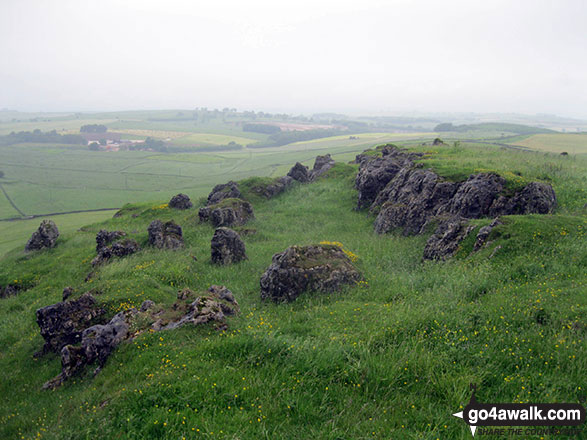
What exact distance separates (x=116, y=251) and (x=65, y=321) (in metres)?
12.5

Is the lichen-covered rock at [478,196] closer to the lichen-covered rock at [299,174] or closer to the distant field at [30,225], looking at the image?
the lichen-covered rock at [299,174]

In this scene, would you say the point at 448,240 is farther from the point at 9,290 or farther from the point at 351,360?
the point at 9,290

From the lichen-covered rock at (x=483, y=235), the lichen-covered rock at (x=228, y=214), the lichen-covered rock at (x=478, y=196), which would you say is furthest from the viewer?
the lichen-covered rock at (x=228, y=214)

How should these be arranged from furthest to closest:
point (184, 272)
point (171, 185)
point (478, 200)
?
point (171, 185), point (478, 200), point (184, 272)

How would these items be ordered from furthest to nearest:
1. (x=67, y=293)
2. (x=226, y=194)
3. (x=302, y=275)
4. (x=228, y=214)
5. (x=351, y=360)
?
(x=226, y=194) < (x=228, y=214) < (x=67, y=293) < (x=302, y=275) < (x=351, y=360)

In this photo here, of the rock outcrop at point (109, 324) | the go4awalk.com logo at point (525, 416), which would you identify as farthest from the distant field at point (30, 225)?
the go4awalk.com logo at point (525, 416)

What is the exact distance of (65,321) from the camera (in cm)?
1316

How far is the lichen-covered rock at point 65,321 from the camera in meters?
13.0

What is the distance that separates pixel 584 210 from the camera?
2184 centimetres

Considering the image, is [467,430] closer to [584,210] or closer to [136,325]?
[136,325]

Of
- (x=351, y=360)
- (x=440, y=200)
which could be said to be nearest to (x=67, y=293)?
(x=351, y=360)

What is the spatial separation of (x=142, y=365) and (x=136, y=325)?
2261mm

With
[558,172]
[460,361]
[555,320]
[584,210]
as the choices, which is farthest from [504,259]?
[558,172]

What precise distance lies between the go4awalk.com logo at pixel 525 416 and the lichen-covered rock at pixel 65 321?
13.2 m
